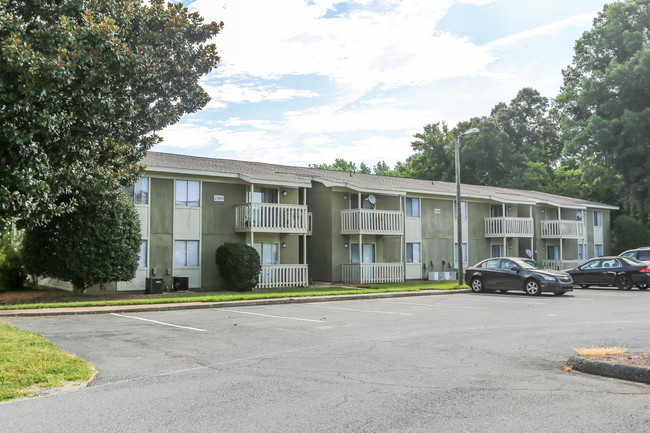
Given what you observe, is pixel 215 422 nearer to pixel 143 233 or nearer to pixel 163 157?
pixel 143 233

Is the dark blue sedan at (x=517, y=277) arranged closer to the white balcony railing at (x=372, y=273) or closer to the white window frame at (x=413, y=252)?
the white balcony railing at (x=372, y=273)

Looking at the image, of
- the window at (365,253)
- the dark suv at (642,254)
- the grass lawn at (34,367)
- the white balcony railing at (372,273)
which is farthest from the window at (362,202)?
the grass lawn at (34,367)

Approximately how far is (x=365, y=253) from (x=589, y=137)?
23168mm

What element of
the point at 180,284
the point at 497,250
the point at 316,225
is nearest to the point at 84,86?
the point at 180,284

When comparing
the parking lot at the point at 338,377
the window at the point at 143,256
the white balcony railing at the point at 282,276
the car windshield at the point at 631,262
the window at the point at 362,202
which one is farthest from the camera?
the window at the point at 362,202

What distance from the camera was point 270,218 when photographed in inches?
990

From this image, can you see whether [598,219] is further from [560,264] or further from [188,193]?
[188,193]

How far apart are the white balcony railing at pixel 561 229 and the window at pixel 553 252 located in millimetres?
1993

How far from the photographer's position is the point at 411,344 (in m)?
9.92

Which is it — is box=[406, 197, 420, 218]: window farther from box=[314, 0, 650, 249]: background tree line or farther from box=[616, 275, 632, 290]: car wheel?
box=[314, 0, 650, 249]: background tree line

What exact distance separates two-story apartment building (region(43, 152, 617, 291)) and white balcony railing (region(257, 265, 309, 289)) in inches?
1.9

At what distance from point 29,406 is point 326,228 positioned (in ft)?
74.4

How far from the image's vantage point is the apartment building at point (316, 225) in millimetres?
23797

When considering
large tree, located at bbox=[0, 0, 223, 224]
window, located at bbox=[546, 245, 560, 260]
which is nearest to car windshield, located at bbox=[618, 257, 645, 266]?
window, located at bbox=[546, 245, 560, 260]
